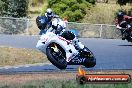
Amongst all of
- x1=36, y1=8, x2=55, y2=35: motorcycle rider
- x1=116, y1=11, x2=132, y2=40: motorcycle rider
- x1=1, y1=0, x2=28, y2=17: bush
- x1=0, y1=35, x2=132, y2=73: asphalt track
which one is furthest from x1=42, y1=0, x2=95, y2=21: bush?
x1=36, y1=8, x2=55, y2=35: motorcycle rider

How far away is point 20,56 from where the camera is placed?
20766mm

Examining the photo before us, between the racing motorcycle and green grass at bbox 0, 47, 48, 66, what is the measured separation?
6.59 metres

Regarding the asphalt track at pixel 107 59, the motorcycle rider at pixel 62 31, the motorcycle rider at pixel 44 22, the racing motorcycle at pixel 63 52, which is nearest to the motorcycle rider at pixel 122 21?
the asphalt track at pixel 107 59

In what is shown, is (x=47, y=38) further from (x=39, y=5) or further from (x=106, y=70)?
(x=39, y=5)

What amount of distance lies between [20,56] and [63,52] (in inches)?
283

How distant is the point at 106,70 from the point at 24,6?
83.5 feet

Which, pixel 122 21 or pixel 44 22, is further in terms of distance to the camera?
pixel 122 21

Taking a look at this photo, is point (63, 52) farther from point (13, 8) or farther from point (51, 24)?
point (13, 8)

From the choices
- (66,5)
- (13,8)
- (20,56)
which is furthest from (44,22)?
(13,8)

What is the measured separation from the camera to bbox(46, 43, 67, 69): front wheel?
13.5 meters

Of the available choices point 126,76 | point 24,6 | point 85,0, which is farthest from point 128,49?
point 24,6

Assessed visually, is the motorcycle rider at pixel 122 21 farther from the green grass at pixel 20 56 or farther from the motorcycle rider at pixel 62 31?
the motorcycle rider at pixel 62 31

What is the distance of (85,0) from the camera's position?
2644 centimetres

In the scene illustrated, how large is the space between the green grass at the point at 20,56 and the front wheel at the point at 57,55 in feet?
21.7
